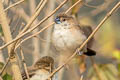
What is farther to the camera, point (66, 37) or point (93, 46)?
point (93, 46)

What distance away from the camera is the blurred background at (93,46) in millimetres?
4363

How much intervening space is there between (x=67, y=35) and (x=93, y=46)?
2.07 m

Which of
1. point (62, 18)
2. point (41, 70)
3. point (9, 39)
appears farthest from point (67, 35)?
point (9, 39)

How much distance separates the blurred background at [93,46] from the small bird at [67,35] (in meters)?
0.13

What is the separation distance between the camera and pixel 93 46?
6.05 meters

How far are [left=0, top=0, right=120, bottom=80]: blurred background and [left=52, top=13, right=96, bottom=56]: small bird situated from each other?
126mm

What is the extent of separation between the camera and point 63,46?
4082 mm

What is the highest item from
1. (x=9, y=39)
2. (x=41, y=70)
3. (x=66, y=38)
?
(x=9, y=39)

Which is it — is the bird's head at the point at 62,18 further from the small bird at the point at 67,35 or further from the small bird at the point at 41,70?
the small bird at the point at 41,70

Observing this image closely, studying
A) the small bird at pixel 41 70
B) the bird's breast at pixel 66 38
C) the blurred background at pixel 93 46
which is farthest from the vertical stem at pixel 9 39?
the bird's breast at pixel 66 38

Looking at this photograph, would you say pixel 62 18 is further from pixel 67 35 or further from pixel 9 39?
pixel 9 39

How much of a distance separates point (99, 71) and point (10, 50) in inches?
72.6

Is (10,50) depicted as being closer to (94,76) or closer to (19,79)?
(19,79)

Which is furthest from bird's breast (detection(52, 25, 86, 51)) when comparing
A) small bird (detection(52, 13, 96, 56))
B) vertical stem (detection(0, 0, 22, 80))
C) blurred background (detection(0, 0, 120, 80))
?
vertical stem (detection(0, 0, 22, 80))
